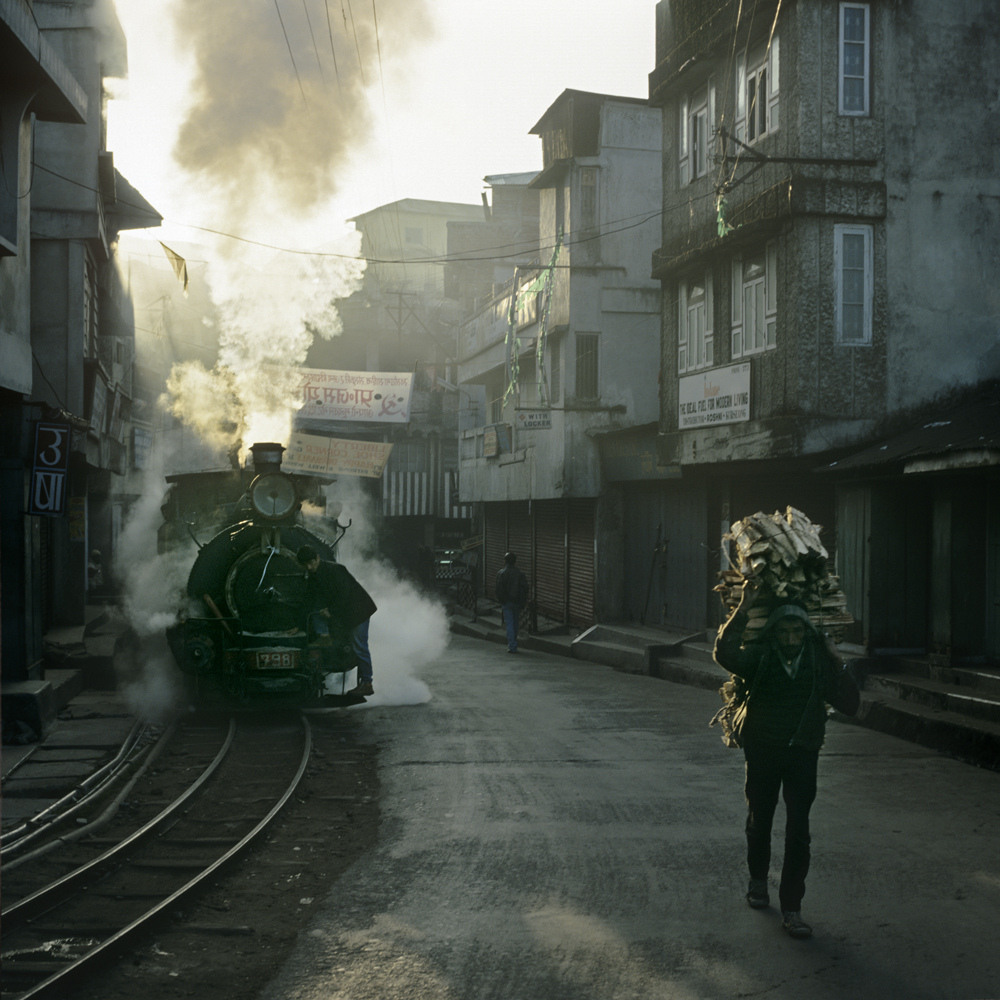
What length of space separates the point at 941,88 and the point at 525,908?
1337 cm

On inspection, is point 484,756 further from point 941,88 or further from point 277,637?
point 941,88

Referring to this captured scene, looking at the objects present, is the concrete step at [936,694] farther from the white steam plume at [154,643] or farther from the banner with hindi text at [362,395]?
the banner with hindi text at [362,395]

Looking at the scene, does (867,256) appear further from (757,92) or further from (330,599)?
(330,599)

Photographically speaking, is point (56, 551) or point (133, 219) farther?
point (133, 219)

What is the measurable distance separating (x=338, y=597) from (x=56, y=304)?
7.94 meters

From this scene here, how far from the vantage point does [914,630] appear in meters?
13.6

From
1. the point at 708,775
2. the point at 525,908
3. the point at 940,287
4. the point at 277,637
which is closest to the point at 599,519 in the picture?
the point at 940,287

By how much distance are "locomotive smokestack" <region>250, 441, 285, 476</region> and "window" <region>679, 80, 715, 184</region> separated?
9.07 meters

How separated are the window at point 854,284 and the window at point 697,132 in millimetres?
3725

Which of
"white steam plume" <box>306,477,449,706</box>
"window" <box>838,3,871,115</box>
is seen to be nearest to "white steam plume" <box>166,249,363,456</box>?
"white steam plume" <box>306,477,449,706</box>

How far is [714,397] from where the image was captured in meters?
17.1

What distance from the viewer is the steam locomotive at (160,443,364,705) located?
1134 cm

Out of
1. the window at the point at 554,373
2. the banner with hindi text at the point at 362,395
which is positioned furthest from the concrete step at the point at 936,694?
the banner with hindi text at the point at 362,395

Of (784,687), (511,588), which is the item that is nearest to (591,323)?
(511,588)
